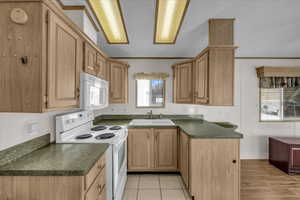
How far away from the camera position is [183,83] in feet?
9.88

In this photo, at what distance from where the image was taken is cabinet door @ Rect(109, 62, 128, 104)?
2.89 meters

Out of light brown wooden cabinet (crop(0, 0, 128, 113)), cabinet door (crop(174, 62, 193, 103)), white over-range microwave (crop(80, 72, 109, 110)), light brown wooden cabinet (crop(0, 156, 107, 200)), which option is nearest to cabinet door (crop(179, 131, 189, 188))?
cabinet door (crop(174, 62, 193, 103))

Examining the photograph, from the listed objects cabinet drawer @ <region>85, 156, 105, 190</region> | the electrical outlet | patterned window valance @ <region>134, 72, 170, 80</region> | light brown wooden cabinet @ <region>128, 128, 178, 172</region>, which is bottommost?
light brown wooden cabinet @ <region>128, 128, 178, 172</region>

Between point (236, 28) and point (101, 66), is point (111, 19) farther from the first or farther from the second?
point (236, 28)

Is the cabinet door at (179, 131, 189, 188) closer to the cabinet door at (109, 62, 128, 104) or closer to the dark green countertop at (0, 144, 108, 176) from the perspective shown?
the dark green countertop at (0, 144, 108, 176)

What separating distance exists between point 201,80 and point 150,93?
1412 mm

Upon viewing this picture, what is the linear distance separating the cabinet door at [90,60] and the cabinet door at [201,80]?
5.33 ft

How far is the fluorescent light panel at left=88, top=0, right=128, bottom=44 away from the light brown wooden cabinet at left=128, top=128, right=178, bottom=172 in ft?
5.50

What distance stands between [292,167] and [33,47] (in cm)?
435

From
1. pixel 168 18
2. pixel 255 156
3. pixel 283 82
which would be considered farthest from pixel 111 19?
pixel 255 156

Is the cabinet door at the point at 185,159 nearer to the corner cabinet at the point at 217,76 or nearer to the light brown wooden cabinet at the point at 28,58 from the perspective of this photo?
the corner cabinet at the point at 217,76

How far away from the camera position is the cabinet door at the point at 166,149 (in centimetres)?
273

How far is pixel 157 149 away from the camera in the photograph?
9.02 feet

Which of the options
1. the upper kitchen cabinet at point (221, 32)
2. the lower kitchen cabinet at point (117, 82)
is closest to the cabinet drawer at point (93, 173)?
the lower kitchen cabinet at point (117, 82)
